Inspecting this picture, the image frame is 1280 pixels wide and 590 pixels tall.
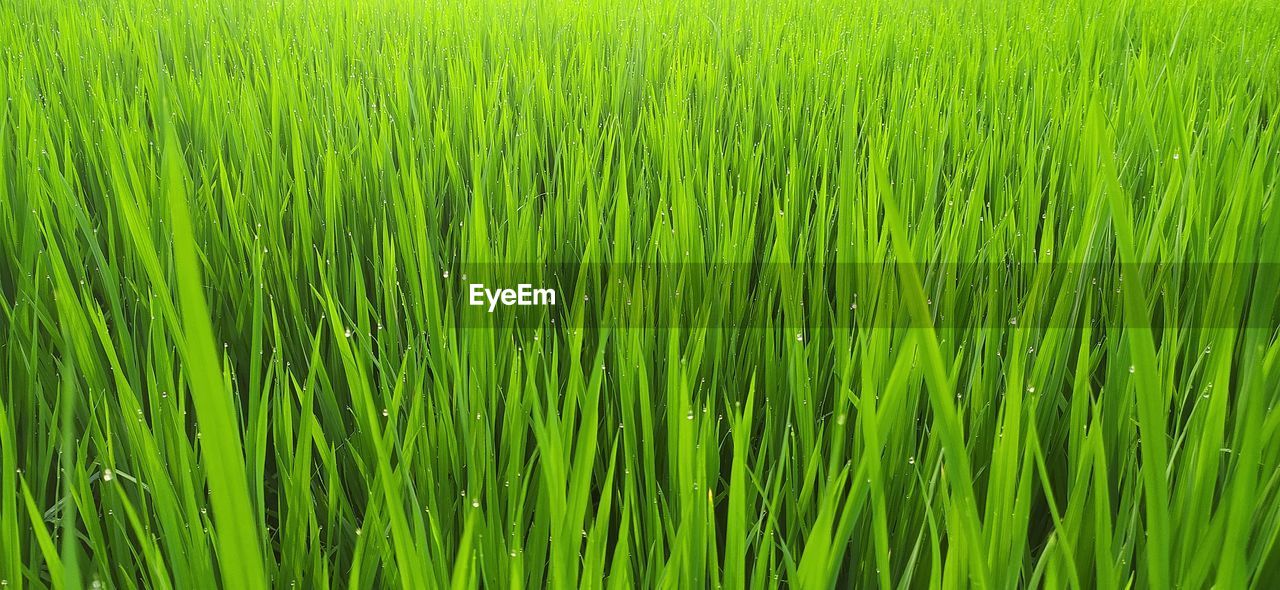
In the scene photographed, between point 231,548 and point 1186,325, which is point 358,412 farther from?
point 1186,325

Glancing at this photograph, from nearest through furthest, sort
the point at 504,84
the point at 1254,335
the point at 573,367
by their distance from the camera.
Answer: the point at 573,367 < the point at 1254,335 < the point at 504,84

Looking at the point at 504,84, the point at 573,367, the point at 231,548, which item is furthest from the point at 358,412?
the point at 504,84

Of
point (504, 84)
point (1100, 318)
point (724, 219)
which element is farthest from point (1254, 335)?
point (504, 84)

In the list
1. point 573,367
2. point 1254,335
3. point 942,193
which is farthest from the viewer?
point 942,193

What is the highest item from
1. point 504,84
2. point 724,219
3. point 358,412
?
point 504,84

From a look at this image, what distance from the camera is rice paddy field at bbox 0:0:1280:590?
361 millimetres

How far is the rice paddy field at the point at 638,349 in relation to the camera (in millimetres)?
361

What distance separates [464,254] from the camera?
2.46ft

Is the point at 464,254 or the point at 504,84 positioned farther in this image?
the point at 504,84

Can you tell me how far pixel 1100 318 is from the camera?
731mm

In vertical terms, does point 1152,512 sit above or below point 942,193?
below

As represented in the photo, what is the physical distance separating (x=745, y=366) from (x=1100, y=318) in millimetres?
349

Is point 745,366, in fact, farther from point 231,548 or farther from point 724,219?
point 231,548

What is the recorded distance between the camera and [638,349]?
0.54 m
